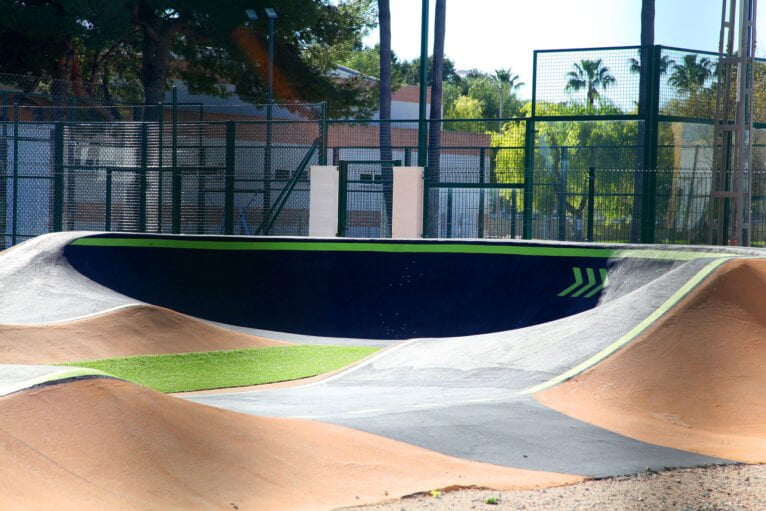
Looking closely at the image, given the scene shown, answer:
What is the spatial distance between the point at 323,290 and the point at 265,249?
3.65 feet

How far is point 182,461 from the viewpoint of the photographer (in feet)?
16.0

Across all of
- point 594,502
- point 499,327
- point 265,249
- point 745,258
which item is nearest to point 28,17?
point 265,249

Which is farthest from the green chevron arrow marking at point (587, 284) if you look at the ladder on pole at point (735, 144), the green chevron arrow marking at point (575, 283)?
the ladder on pole at point (735, 144)

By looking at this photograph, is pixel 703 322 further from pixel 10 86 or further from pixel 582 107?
pixel 10 86

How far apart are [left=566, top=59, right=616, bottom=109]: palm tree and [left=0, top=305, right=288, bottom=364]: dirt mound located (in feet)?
21.4

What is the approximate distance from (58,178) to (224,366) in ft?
32.9

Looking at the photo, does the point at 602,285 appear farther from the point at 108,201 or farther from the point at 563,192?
the point at 108,201

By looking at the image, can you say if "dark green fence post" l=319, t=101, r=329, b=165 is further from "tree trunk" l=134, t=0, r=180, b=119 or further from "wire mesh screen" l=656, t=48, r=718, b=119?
"tree trunk" l=134, t=0, r=180, b=119

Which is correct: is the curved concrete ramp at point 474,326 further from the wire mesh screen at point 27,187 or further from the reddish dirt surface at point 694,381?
the wire mesh screen at point 27,187

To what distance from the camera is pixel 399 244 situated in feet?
41.9

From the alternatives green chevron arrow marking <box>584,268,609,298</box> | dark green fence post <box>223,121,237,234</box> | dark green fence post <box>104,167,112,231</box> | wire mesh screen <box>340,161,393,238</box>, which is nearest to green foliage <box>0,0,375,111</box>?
dark green fence post <box>104,167,112,231</box>

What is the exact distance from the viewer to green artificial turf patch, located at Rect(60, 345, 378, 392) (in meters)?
9.44

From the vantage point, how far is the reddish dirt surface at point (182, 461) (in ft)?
14.5

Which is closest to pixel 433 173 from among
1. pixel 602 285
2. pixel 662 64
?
pixel 662 64
